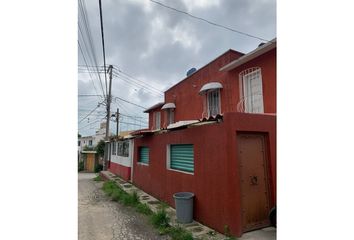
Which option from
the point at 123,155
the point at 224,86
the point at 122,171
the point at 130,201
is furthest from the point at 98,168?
the point at 224,86

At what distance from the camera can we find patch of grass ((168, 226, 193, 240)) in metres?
4.77

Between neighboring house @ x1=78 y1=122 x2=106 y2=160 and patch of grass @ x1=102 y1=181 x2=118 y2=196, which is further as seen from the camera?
neighboring house @ x1=78 y1=122 x2=106 y2=160

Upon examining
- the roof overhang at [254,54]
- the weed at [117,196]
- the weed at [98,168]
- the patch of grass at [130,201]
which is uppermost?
the roof overhang at [254,54]

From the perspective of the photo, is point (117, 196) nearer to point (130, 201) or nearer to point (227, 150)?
point (130, 201)

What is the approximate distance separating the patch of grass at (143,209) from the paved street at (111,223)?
17 centimetres

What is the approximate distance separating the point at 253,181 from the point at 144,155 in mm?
6849

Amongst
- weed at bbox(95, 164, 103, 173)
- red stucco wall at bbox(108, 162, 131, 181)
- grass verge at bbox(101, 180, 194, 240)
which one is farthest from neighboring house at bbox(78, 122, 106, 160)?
grass verge at bbox(101, 180, 194, 240)

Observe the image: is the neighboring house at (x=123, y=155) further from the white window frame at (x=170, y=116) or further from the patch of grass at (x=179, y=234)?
the patch of grass at (x=179, y=234)

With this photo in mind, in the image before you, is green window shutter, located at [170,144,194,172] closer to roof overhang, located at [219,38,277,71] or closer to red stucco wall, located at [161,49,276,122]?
red stucco wall, located at [161,49,276,122]

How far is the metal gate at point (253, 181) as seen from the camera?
512 cm

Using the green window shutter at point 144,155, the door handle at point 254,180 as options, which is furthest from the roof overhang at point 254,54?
the green window shutter at point 144,155

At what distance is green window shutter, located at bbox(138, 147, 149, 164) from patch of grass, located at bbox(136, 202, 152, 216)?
310 cm

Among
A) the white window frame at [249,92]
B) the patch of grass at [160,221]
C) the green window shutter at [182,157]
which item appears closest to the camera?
the patch of grass at [160,221]
